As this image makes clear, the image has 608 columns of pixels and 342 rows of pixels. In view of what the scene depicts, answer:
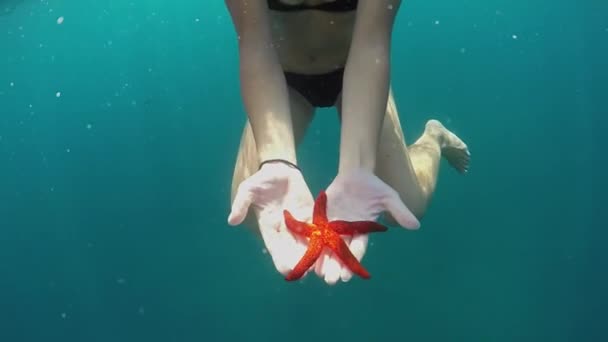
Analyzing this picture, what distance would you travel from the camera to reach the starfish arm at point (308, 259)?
1.58m

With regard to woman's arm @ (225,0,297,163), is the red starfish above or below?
below

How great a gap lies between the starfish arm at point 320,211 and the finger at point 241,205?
244 millimetres

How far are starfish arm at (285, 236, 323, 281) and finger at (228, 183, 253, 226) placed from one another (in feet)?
0.95

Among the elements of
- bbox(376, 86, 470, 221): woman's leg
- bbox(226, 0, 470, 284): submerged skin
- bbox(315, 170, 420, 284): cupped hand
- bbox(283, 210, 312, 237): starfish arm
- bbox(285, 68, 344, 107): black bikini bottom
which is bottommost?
bbox(376, 86, 470, 221): woman's leg

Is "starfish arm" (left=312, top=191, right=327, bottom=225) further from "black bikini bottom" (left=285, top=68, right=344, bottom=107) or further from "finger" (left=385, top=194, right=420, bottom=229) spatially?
"black bikini bottom" (left=285, top=68, right=344, bottom=107)

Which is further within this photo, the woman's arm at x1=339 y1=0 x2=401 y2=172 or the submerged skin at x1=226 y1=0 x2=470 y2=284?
the woman's arm at x1=339 y1=0 x2=401 y2=172

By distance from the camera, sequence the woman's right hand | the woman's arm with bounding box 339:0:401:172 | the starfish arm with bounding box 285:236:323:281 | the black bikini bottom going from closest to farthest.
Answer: the starfish arm with bounding box 285:236:323:281 < the woman's right hand < the woman's arm with bounding box 339:0:401:172 < the black bikini bottom

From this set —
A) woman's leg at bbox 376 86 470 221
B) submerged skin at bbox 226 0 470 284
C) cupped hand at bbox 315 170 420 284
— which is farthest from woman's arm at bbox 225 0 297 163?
woman's leg at bbox 376 86 470 221

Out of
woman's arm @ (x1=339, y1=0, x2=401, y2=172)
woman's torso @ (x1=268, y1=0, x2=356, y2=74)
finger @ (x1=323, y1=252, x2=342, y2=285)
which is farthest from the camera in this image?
woman's torso @ (x1=268, y1=0, x2=356, y2=74)

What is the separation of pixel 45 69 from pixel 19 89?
4076 mm

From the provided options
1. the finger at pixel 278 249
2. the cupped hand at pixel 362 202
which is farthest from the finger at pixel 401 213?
the finger at pixel 278 249

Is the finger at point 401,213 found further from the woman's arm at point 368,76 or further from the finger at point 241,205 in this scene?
the finger at point 241,205

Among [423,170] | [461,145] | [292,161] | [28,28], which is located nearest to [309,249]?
[292,161]

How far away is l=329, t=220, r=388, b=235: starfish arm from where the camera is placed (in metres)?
1.74
